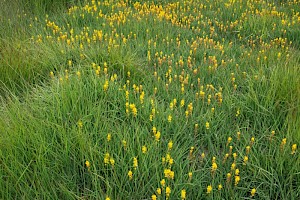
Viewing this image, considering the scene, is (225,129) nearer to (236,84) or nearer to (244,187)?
(244,187)

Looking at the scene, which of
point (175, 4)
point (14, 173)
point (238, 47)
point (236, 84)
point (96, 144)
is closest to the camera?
point (14, 173)

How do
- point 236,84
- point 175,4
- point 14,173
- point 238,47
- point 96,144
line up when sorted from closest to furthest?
point 14,173 → point 96,144 → point 236,84 → point 238,47 → point 175,4

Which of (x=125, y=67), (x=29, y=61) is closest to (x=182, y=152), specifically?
(x=125, y=67)

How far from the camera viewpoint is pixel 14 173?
2.46 meters

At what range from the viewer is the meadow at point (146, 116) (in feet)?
8.23

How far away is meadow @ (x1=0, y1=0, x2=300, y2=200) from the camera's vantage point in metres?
2.51

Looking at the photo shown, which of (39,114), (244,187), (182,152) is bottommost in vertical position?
(244,187)

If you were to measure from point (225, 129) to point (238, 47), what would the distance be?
2282 mm

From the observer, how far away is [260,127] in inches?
125

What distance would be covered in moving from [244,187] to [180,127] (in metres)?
0.76

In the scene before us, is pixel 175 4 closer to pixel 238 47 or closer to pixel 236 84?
pixel 238 47

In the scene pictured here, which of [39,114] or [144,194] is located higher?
[39,114]

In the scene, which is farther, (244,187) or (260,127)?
(260,127)

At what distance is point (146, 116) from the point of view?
10.4 feet
